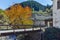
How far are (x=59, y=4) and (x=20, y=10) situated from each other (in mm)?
13012

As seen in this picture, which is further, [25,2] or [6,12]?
[25,2]

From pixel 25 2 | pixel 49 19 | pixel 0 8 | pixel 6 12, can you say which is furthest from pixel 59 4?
pixel 25 2

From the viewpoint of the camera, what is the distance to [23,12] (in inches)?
1212

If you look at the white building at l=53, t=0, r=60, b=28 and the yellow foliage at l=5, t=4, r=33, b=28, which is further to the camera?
the yellow foliage at l=5, t=4, r=33, b=28

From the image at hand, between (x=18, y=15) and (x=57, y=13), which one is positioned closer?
(x=57, y=13)

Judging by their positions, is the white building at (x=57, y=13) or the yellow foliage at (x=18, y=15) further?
the yellow foliage at (x=18, y=15)

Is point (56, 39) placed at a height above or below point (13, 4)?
below

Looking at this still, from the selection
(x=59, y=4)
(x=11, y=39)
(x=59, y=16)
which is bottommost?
(x=11, y=39)

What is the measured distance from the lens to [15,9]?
103 feet

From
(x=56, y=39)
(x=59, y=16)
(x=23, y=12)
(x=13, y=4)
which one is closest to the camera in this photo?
(x=56, y=39)

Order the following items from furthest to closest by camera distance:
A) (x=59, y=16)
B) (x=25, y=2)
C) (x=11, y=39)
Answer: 1. (x=25, y=2)
2. (x=59, y=16)
3. (x=11, y=39)

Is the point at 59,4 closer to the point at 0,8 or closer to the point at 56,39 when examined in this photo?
the point at 56,39

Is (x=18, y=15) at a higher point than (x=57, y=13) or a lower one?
lower

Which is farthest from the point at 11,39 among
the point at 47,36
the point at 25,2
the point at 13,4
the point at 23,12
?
the point at 25,2
